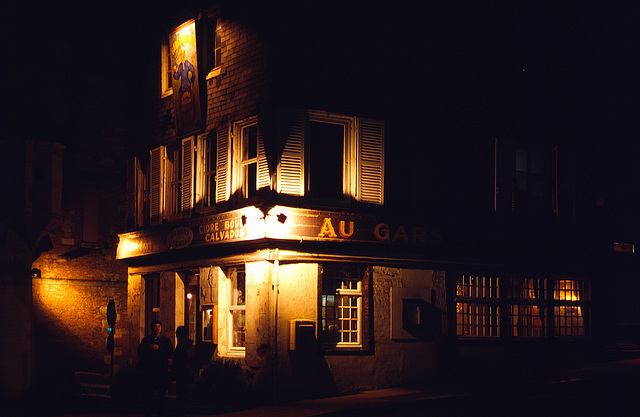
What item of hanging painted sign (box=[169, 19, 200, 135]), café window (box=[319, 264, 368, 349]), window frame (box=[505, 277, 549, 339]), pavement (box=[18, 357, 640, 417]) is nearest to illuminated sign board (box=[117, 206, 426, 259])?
café window (box=[319, 264, 368, 349])

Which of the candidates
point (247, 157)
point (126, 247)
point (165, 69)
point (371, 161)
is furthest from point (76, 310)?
point (371, 161)

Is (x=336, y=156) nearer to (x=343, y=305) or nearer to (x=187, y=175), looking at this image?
(x=343, y=305)

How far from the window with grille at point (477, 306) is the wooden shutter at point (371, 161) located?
3718 millimetres

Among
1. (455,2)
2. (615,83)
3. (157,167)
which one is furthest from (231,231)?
(615,83)

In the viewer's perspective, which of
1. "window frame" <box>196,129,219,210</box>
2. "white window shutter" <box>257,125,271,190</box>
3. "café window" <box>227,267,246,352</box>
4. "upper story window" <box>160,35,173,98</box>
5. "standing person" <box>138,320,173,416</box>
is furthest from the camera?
"upper story window" <box>160,35,173,98</box>

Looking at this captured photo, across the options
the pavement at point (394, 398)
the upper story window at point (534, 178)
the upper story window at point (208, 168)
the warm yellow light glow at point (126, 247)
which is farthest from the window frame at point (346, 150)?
the warm yellow light glow at point (126, 247)

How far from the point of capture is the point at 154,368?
1498 centimetres

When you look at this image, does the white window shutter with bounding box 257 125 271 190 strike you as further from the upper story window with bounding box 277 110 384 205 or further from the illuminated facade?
the upper story window with bounding box 277 110 384 205

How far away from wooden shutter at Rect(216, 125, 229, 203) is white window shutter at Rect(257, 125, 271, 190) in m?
1.36

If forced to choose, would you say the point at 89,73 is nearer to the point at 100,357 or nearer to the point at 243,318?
the point at 100,357

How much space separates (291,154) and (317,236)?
1.91 m

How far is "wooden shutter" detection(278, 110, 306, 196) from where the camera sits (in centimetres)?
1769

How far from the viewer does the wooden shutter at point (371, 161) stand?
732 inches

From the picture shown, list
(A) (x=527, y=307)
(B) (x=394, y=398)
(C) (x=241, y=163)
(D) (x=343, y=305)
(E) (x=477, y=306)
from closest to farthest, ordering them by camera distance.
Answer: (B) (x=394, y=398)
(D) (x=343, y=305)
(C) (x=241, y=163)
(E) (x=477, y=306)
(A) (x=527, y=307)
